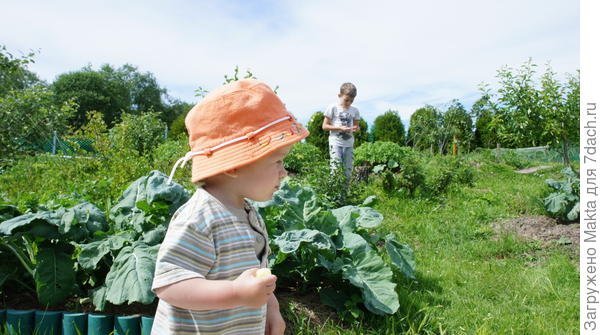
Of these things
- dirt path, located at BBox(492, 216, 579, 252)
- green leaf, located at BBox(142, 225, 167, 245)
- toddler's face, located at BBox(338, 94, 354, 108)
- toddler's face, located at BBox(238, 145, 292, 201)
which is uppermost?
toddler's face, located at BBox(338, 94, 354, 108)

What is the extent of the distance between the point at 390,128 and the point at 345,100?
11.1 m

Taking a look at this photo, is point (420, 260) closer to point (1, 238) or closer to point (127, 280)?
point (127, 280)

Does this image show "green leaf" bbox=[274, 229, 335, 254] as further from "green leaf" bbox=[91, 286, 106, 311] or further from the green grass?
"green leaf" bbox=[91, 286, 106, 311]

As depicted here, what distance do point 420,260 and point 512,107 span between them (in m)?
3.98

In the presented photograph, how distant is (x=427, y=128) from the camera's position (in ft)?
47.8

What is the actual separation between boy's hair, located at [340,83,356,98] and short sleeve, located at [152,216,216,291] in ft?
18.0

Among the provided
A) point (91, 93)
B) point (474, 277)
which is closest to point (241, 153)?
point (474, 277)

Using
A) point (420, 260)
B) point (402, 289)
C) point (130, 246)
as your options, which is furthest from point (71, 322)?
point (420, 260)

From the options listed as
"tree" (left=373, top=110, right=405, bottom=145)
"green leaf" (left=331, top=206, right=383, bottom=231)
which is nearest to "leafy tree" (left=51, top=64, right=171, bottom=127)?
"tree" (left=373, top=110, right=405, bottom=145)

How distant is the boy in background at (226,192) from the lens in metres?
1.35

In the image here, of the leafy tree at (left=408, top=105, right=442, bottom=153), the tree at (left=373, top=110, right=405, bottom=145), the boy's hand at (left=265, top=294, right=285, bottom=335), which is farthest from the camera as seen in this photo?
the tree at (left=373, top=110, right=405, bottom=145)

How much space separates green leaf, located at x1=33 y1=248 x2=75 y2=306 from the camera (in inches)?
99.0

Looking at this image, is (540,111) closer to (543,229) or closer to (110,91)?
(543,229)
